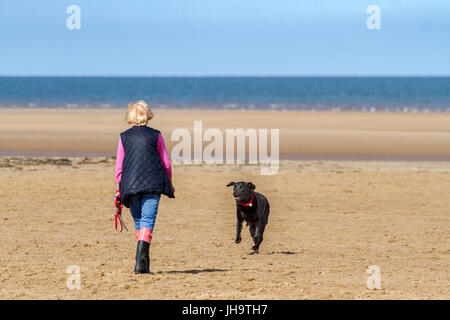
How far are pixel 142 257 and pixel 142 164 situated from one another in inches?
39.5

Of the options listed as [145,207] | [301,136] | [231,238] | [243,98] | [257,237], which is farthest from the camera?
[243,98]

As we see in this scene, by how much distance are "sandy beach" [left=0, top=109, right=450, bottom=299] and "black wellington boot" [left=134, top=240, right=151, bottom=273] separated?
0.44 feet

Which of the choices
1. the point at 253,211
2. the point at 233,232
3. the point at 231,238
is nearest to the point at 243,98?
the point at 233,232

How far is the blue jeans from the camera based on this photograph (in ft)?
25.8

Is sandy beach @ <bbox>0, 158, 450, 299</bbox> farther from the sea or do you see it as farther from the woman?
the sea

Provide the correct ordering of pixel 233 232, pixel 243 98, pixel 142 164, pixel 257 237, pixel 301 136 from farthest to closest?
pixel 243 98 < pixel 301 136 < pixel 233 232 < pixel 257 237 < pixel 142 164

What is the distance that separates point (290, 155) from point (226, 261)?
14.3 metres

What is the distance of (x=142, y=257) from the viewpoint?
8023 mm

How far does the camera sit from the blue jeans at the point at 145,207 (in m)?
7.85

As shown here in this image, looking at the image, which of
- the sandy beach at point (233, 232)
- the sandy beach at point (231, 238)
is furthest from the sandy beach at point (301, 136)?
the sandy beach at point (231, 238)

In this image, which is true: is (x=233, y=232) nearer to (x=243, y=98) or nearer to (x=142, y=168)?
(x=142, y=168)

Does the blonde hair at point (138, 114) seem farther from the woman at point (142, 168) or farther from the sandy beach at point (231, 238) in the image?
the sandy beach at point (231, 238)

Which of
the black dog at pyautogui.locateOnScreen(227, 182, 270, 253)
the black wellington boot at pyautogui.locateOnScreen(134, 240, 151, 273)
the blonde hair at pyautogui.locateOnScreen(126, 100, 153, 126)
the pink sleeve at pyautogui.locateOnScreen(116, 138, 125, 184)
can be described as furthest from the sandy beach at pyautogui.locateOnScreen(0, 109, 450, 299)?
the blonde hair at pyautogui.locateOnScreen(126, 100, 153, 126)
